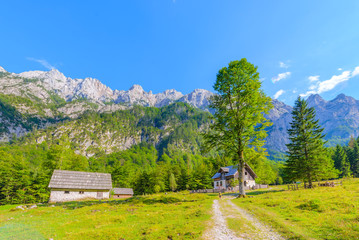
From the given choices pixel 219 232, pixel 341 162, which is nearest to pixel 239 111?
pixel 219 232

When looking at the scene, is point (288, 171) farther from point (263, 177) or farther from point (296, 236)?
point (263, 177)

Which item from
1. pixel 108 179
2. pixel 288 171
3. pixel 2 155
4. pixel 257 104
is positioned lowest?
pixel 108 179

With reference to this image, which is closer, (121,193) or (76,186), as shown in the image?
(76,186)

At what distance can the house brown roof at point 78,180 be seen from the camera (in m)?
39.6

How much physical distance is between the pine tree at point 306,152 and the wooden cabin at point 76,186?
4375 cm

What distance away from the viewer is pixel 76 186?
41.1 metres

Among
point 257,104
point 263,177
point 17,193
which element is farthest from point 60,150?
point 263,177

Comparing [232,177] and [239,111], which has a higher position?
[239,111]

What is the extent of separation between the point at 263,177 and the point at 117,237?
8185cm

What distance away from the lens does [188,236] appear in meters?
8.59

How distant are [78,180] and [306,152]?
2015 inches

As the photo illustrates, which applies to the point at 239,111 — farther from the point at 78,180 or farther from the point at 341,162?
the point at 341,162

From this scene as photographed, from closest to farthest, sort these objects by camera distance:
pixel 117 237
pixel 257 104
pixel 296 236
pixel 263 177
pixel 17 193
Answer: pixel 296 236 → pixel 117 237 → pixel 257 104 → pixel 17 193 → pixel 263 177

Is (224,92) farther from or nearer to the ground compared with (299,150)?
farther from the ground
